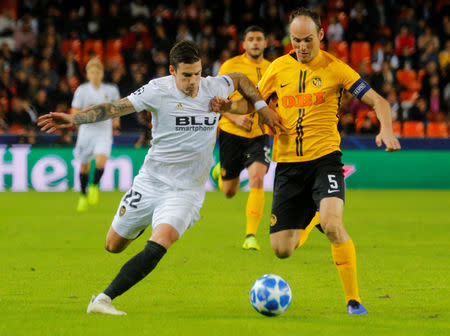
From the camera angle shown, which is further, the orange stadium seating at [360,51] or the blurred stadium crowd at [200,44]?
the orange stadium seating at [360,51]

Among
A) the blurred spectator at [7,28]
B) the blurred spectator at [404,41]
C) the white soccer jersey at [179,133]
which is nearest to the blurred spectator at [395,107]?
the blurred spectator at [404,41]

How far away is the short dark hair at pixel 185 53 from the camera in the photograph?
5.87 m

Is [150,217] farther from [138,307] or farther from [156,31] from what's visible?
[156,31]

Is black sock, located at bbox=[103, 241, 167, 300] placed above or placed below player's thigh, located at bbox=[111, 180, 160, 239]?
below

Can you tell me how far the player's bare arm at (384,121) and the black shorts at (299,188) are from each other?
53 cm

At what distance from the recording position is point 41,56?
2050 centimetres

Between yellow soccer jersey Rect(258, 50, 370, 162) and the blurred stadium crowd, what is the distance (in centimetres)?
1168

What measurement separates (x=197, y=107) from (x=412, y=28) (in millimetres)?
16611

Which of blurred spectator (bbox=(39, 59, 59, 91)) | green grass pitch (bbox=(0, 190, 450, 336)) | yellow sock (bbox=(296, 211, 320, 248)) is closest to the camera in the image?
green grass pitch (bbox=(0, 190, 450, 336))

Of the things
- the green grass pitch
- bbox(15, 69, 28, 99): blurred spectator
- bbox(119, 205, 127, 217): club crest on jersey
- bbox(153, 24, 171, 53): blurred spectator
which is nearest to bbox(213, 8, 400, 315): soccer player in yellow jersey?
the green grass pitch

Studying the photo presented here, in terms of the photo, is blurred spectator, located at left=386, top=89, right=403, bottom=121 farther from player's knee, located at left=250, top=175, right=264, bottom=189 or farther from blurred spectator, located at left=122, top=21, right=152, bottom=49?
player's knee, located at left=250, top=175, right=264, bottom=189

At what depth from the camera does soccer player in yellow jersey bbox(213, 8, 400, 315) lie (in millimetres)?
6328

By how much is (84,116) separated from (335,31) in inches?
637

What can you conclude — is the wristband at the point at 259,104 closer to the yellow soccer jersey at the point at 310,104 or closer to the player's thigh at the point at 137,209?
the yellow soccer jersey at the point at 310,104
